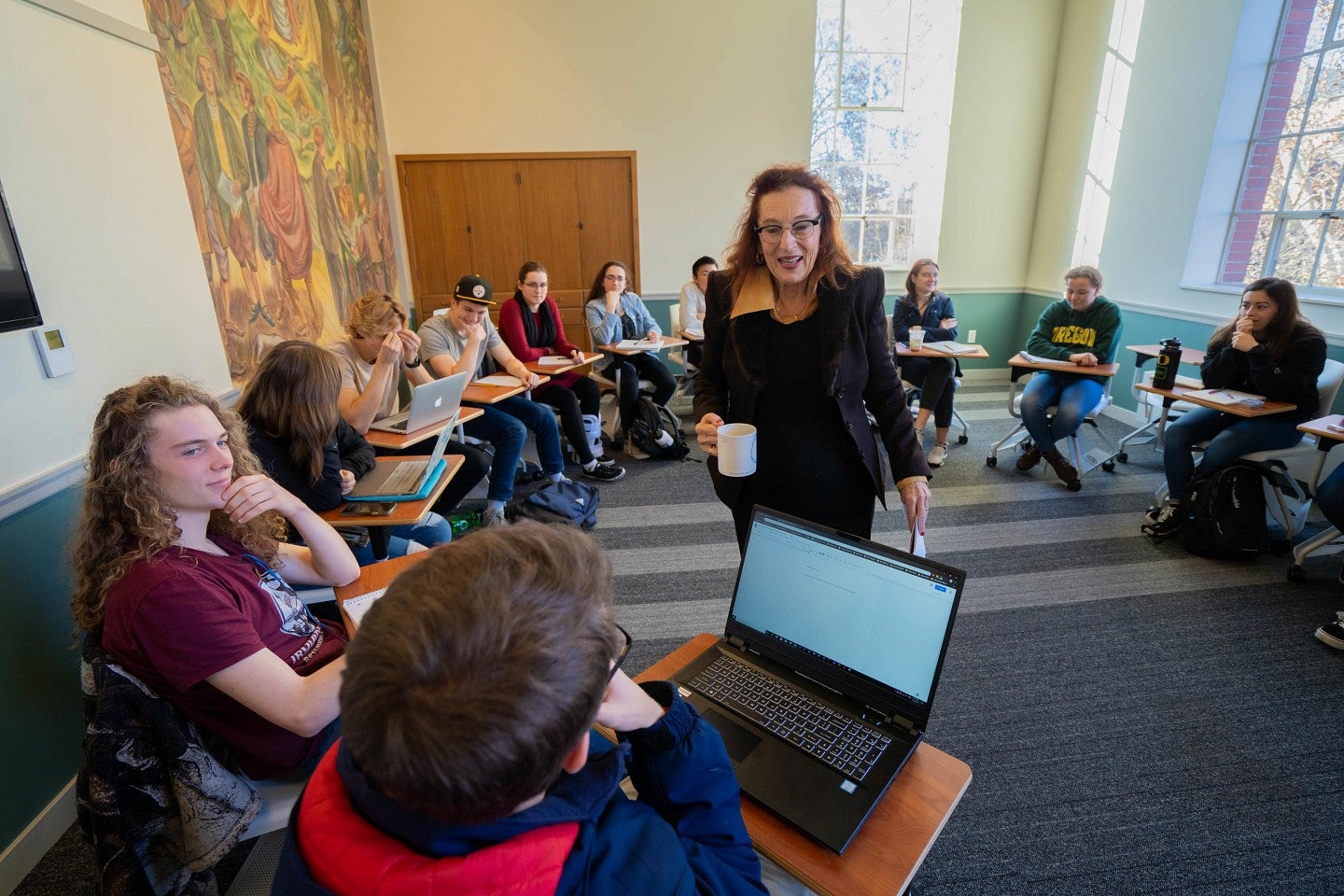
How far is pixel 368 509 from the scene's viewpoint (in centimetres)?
200

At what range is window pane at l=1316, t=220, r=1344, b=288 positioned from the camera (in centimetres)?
382

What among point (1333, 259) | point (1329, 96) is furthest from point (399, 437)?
point (1329, 96)

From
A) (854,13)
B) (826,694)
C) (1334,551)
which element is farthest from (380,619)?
(854,13)

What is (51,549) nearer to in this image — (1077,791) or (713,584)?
(713,584)

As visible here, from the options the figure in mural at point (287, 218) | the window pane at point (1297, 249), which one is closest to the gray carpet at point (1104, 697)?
the window pane at point (1297, 249)

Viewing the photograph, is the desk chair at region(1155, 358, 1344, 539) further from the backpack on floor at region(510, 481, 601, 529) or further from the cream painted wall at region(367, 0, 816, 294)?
the cream painted wall at region(367, 0, 816, 294)

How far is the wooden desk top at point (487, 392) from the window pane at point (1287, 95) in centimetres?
525

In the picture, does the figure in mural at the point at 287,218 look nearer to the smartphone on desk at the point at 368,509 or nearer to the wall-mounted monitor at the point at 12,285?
the wall-mounted monitor at the point at 12,285

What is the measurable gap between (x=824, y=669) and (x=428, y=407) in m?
2.24

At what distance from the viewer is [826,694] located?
3.54ft

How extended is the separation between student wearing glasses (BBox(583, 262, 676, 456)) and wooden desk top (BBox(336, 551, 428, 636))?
309cm

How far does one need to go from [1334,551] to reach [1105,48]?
4507mm

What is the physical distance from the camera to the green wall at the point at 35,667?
1604mm

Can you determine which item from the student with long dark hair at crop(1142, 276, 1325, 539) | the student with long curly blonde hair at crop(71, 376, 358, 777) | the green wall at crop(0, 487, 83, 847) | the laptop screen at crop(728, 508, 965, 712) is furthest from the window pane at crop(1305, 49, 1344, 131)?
the green wall at crop(0, 487, 83, 847)
